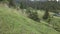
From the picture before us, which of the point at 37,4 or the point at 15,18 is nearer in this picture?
the point at 15,18

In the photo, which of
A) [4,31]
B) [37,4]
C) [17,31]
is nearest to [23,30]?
[17,31]

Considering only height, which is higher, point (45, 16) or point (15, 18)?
point (15, 18)

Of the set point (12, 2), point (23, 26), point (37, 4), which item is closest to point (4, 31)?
point (23, 26)

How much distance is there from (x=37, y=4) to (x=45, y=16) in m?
7.95

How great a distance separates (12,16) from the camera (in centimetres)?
1515

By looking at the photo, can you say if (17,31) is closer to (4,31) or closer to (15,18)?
(4,31)

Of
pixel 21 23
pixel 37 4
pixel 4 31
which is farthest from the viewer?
pixel 37 4

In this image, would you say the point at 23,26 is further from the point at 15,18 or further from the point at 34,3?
the point at 34,3

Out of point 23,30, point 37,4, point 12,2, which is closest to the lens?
point 23,30

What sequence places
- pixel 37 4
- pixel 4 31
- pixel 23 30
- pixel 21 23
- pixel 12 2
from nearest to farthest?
pixel 4 31 → pixel 23 30 → pixel 21 23 → pixel 12 2 → pixel 37 4

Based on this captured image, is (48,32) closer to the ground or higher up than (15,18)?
closer to the ground

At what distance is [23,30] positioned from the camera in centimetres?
1326

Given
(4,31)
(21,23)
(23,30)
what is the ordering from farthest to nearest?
(21,23), (23,30), (4,31)

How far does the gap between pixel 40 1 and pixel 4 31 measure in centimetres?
1916
